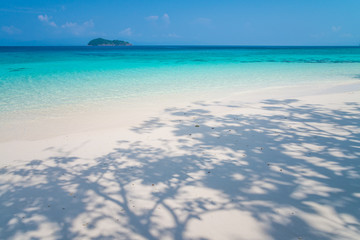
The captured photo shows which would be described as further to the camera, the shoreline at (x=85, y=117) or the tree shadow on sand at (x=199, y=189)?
the shoreline at (x=85, y=117)

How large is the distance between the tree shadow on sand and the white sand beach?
2 centimetres

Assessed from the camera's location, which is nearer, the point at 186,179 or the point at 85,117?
the point at 186,179

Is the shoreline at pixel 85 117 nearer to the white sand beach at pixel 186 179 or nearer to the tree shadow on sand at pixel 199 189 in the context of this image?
the white sand beach at pixel 186 179

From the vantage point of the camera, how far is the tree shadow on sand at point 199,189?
3701mm

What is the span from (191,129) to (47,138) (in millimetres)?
4597

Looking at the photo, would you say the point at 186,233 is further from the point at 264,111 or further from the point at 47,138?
the point at 264,111

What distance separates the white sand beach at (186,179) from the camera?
374 centimetres

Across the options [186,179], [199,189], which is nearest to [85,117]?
[186,179]

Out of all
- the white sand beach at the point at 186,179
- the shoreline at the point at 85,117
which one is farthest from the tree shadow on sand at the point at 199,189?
the shoreline at the point at 85,117

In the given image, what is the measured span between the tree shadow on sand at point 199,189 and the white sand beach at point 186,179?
2cm

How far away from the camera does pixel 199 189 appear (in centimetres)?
465

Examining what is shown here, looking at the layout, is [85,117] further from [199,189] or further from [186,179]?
[199,189]

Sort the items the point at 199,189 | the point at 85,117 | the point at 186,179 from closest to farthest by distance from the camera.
Answer: the point at 199,189 → the point at 186,179 → the point at 85,117

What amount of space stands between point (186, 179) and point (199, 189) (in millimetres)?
440
